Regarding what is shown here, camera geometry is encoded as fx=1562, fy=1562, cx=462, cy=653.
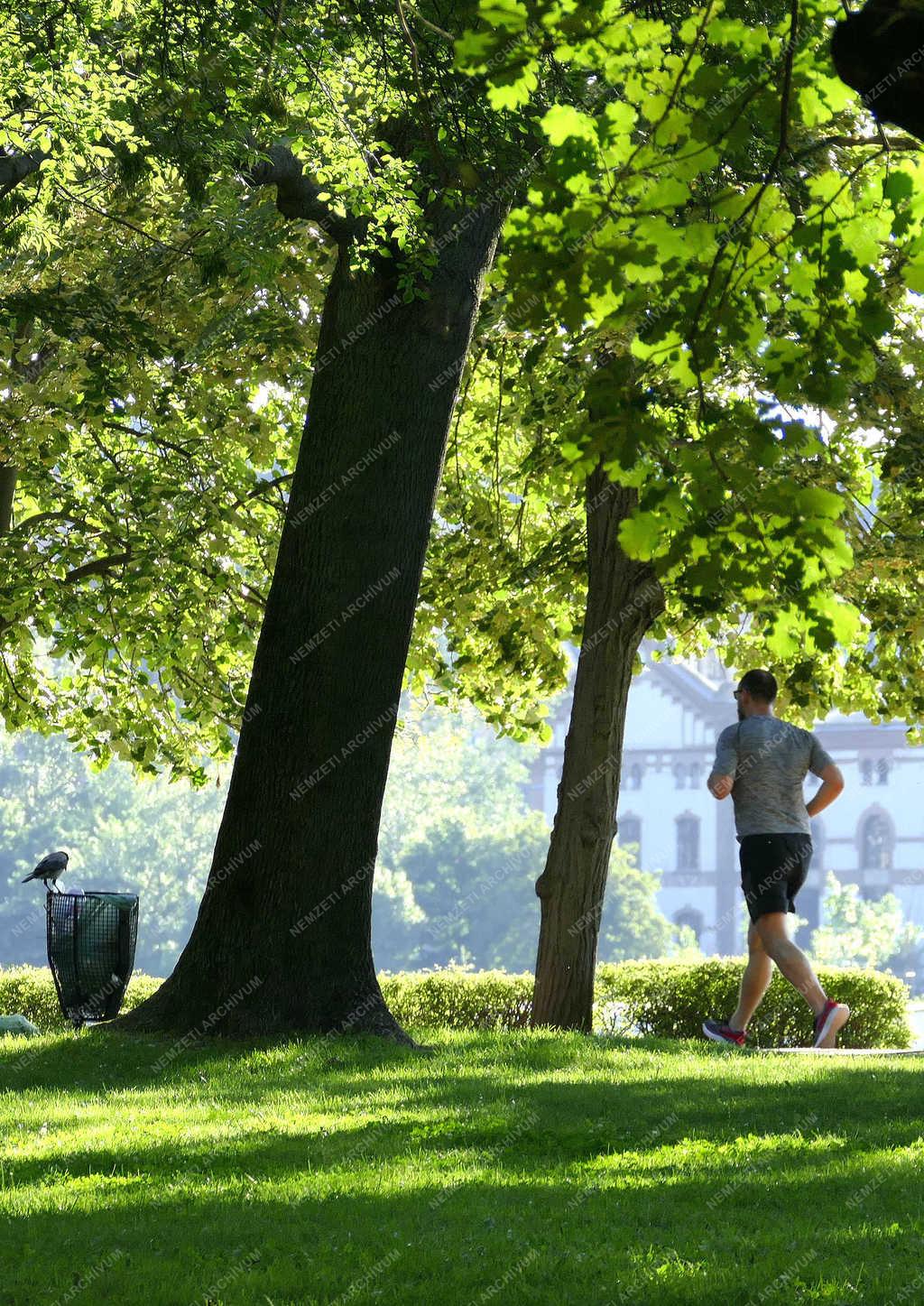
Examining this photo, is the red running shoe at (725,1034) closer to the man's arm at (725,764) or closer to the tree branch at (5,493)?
the man's arm at (725,764)

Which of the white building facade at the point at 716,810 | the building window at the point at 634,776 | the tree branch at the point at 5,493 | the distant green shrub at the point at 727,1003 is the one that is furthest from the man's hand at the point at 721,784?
the building window at the point at 634,776

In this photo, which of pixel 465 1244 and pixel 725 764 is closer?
pixel 465 1244

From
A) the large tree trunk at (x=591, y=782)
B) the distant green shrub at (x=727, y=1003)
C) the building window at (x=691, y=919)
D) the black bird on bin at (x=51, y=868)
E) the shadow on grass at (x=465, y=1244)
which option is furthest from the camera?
the building window at (x=691, y=919)

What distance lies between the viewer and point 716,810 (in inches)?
3760

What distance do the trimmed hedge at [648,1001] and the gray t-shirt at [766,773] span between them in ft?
17.7

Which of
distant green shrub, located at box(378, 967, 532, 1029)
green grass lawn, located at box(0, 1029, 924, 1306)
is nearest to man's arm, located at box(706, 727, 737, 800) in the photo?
green grass lawn, located at box(0, 1029, 924, 1306)

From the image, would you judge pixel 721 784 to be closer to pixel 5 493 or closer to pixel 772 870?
pixel 772 870

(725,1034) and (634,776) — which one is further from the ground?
(634,776)

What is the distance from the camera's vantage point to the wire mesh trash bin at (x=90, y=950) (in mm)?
11008

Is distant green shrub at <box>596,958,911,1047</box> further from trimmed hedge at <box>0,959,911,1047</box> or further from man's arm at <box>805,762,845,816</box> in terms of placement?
man's arm at <box>805,762,845,816</box>

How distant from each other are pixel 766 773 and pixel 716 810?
87.4m

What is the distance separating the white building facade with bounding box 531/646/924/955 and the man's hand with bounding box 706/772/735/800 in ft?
253

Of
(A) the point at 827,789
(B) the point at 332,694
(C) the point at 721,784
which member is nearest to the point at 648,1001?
(A) the point at 827,789

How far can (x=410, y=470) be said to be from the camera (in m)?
8.83
